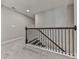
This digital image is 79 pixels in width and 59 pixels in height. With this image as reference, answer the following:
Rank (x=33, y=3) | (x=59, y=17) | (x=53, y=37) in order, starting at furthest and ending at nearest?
1. (x=59, y=17)
2. (x=33, y=3)
3. (x=53, y=37)

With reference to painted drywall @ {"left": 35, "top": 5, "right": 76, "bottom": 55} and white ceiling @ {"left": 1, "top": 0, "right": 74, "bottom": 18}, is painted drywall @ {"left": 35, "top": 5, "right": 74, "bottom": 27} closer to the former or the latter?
painted drywall @ {"left": 35, "top": 5, "right": 76, "bottom": 55}

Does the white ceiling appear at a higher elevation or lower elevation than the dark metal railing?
higher

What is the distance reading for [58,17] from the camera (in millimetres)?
4219

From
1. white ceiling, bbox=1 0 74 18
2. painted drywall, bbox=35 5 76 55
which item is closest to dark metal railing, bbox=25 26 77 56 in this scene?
painted drywall, bbox=35 5 76 55

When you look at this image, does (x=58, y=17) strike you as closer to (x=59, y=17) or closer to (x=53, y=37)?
(x=59, y=17)

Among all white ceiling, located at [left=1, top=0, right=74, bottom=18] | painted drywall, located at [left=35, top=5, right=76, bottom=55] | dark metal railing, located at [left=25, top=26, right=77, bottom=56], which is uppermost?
white ceiling, located at [left=1, top=0, right=74, bottom=18]

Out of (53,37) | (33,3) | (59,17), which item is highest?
(33,3)

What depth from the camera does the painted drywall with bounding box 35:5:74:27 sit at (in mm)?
3874

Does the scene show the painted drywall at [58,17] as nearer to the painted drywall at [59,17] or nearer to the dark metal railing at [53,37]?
the painted drywall at [59,17]

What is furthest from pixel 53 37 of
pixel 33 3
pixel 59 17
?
pixel 33 3

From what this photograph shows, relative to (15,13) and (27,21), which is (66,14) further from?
(27,21)

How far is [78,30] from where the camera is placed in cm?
65

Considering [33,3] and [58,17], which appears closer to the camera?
[33,3]

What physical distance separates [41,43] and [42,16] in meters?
2.20
